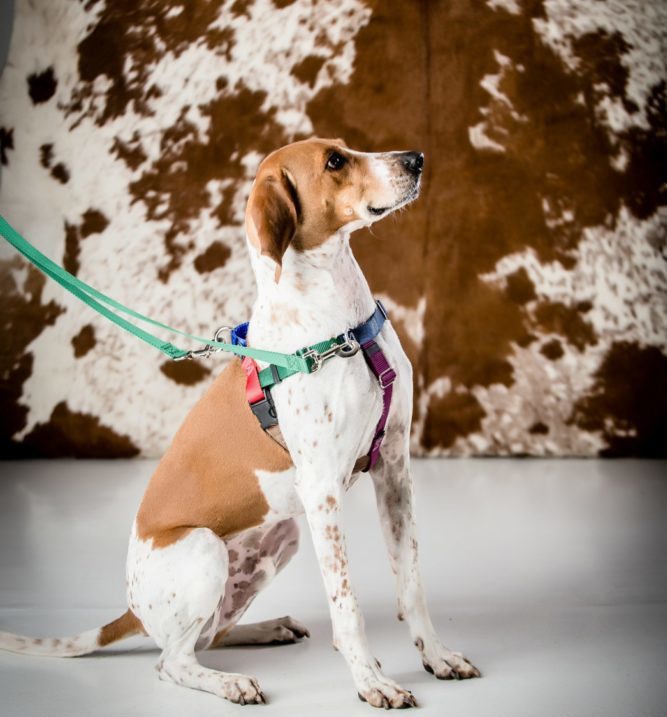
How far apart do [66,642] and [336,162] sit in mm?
926

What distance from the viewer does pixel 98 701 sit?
4.98ft

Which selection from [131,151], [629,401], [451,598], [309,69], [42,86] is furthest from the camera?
[42,86]

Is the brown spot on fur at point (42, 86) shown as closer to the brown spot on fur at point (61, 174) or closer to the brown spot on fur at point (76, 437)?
the brown spot on fur at point (61, 174)

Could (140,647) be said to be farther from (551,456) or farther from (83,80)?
(83,80)

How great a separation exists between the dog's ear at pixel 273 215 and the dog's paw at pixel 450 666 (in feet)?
2.18

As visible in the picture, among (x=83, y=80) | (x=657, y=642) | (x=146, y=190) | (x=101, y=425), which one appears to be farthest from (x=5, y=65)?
(x=657, y=642)

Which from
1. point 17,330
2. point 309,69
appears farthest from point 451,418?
point 17,330

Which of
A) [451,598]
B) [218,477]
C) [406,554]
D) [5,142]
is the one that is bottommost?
[451,598]

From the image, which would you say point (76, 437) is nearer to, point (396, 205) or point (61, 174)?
point (61, 174)

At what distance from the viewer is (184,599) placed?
1.56m

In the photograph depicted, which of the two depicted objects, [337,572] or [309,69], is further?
[309,69]

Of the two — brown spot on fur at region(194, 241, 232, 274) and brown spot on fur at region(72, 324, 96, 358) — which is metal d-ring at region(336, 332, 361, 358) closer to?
brown spot on fur at region(194, 241, 232, 274)

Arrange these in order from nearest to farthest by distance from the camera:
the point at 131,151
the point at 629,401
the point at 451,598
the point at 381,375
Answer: the point at 381,375, the point at 451,598, the point at 629,401, the point at 131,151

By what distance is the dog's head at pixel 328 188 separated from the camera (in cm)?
155
